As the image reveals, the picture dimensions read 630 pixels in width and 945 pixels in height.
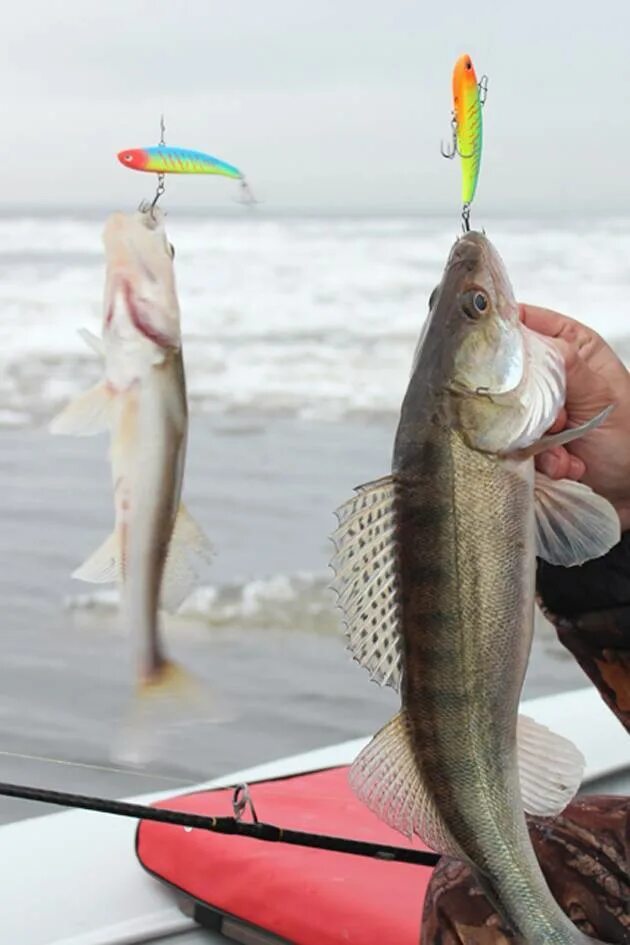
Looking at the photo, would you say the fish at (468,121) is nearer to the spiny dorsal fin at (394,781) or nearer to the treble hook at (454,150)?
the treble hook at (454,150)

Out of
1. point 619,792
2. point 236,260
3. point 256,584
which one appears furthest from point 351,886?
point 236,260

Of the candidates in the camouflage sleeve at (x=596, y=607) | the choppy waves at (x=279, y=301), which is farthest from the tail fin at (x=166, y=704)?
the choppy waves at (x=279, y=301)

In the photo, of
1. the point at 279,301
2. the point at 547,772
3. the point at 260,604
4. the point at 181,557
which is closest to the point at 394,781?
the point at 547,772

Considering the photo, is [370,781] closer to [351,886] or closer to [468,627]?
[468,627]

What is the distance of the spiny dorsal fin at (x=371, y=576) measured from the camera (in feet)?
3.97

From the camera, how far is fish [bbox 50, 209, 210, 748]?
49.9 inches

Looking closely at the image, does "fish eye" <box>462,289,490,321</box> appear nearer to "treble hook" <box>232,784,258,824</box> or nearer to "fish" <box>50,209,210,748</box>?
"fish" <box>50,209,210,748</box>

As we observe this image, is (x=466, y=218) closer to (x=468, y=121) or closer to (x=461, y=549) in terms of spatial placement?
(x=468, y=121)

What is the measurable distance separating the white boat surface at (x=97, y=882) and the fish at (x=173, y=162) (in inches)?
53.2

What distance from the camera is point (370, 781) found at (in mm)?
1283

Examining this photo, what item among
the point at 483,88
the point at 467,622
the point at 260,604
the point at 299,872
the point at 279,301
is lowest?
the point at 260,604

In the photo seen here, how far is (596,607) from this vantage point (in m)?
1.82

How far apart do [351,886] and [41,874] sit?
628 millimetres

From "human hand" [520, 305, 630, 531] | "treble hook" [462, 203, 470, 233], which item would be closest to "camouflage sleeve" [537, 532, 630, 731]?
"human hand" [520, 305, 630, 531]
